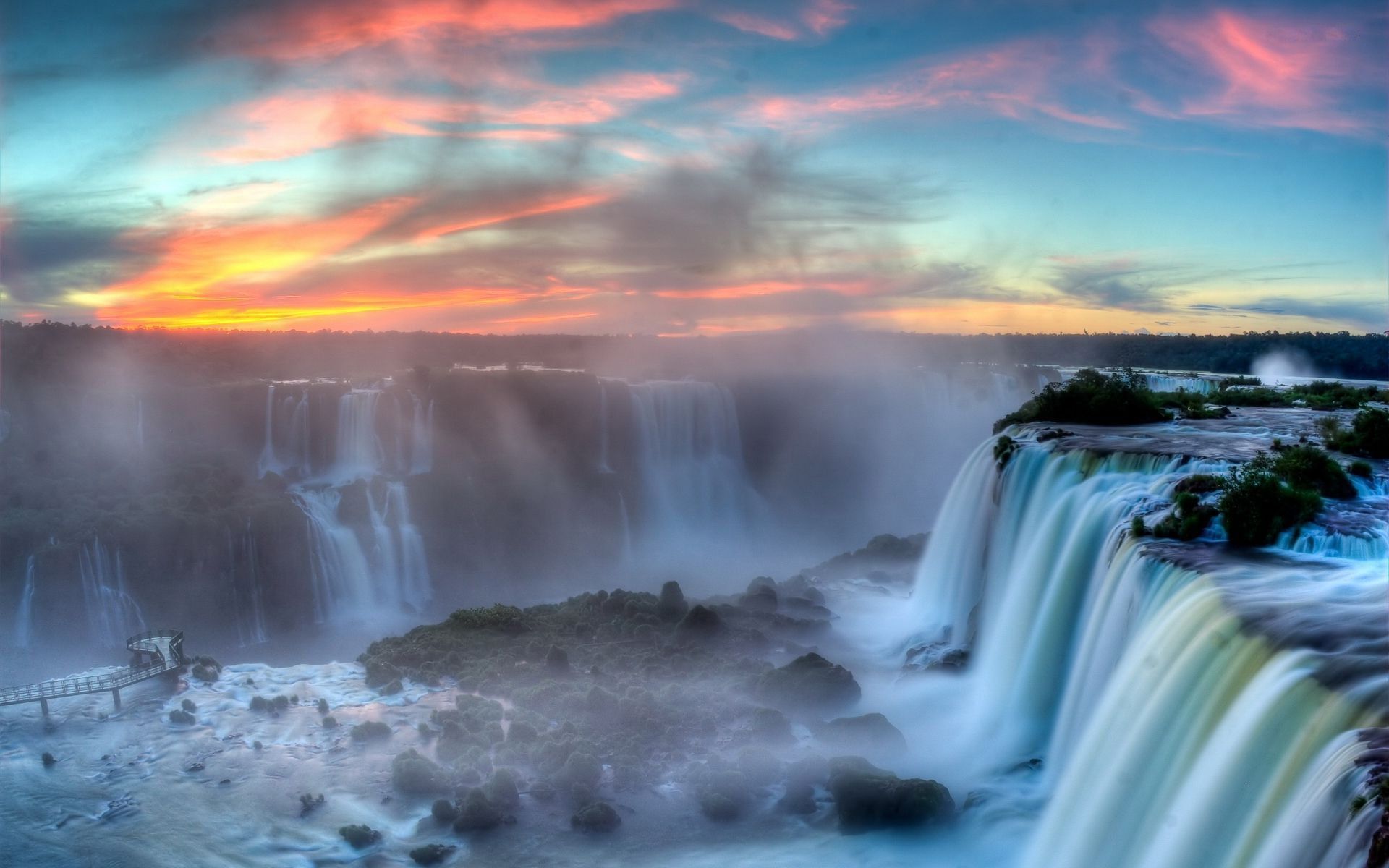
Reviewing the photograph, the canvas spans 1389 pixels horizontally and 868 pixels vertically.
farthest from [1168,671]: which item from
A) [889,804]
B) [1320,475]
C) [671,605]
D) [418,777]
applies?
[671,605]

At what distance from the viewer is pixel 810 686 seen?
18.7 meters

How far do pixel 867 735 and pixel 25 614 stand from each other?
1129 inches

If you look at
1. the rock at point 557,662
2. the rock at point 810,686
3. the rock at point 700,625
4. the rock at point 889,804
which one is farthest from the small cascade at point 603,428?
the rock at point 889,804

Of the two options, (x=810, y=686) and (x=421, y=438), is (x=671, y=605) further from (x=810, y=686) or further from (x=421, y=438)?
(x=421, y=438)

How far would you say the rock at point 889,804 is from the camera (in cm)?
1420

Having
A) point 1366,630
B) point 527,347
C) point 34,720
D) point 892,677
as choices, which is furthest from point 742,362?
point 1366,630

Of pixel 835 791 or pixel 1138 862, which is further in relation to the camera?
pixel 835 791

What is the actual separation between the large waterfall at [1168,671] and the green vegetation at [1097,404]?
123 inches

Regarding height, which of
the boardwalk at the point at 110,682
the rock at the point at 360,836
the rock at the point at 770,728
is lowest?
the rock at the point at 360,836

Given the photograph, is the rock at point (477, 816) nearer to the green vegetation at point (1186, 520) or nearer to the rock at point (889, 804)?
the rock at point (889, 804)

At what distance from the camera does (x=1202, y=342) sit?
72.3 meters

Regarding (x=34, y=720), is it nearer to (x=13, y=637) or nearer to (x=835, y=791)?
(x=13, y=637)

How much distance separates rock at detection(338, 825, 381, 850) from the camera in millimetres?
14242

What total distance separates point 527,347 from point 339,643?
199ft
